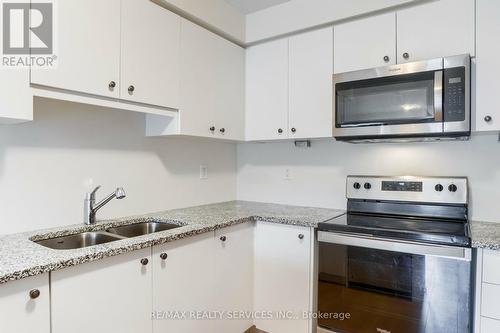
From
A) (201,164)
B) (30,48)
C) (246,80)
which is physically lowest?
(201,164)

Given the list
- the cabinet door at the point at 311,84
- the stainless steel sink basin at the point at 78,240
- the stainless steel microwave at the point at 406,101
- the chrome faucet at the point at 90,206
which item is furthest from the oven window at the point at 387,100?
the stainless steel sink basin at the point at 78,240

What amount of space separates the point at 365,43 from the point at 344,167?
0.89 m

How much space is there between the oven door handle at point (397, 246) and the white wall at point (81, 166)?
3.81 ft

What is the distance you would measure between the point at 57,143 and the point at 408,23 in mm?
2138

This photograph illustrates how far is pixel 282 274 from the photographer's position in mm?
2027

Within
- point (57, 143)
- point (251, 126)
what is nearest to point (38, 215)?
point (57, 143)

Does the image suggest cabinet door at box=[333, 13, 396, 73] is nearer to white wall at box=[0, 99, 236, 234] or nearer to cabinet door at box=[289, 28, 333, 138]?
cabinet door at box=[289, 28, 333, 138]

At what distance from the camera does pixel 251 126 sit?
8.13 feet

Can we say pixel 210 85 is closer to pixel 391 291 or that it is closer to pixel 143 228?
pixel 143 228

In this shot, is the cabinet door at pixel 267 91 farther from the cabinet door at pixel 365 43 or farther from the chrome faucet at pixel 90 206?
the chrome faucet at pixel 90 206

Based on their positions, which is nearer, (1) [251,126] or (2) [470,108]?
(2) [470,108]

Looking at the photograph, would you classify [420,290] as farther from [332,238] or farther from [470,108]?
[470,108]

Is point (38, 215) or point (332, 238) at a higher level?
point (38, 215)

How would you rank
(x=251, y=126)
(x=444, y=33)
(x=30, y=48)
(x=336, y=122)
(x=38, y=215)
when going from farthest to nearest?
(x=251, y=126) → (x=336, y=122) → (x=444, y=33) → (x=38, y=215) → (x=30, y=48)
